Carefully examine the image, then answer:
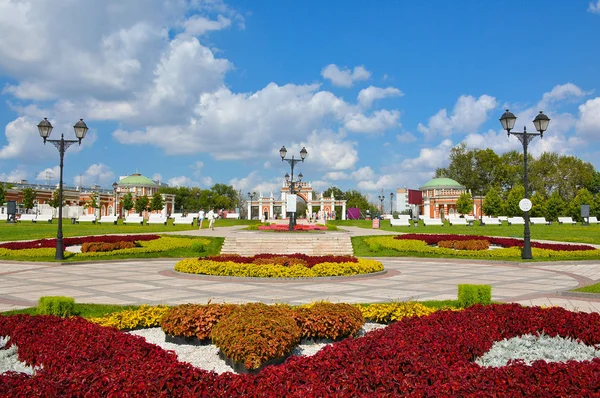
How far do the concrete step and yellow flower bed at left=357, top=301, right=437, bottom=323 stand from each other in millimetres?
12168

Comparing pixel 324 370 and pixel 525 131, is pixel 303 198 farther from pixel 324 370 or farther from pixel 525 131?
pixel 324 370

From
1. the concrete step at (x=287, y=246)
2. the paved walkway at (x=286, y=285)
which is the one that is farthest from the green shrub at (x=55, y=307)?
the concrete step at (x=287, y=246)

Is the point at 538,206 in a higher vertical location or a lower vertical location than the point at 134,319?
higher

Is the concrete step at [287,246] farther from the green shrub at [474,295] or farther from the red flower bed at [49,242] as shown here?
the green shrub at [474,295]

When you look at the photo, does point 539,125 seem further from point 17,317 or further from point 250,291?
point 17,317

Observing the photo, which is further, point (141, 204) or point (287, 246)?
point (141, 204)

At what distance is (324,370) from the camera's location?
13.4 ft

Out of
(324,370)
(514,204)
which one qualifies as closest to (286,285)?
(324,370)

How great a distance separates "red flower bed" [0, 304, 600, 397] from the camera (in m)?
3.57

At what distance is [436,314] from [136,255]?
47.3 ft

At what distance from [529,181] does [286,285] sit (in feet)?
239

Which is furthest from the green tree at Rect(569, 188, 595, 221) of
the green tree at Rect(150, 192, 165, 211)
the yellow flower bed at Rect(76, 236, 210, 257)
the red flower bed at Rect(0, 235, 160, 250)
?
the green tree at Rect(150, 192, 165, 211)

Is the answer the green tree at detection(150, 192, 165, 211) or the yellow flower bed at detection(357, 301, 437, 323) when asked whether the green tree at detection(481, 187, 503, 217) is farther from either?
the yellow flower bed at detection(357, 301, 437, 323)

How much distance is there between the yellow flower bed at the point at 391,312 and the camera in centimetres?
714
